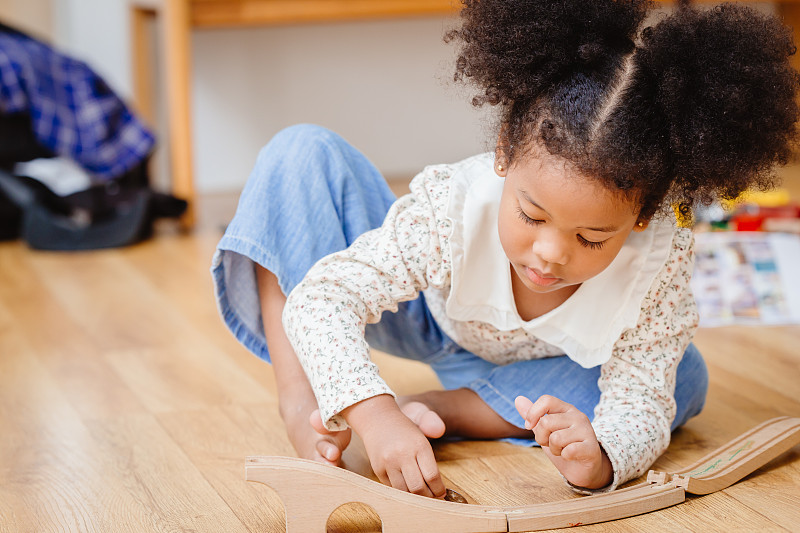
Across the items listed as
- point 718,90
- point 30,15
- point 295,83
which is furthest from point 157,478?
point 30,15

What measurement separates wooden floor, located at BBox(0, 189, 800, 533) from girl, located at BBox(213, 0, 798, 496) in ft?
0.19

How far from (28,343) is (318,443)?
2.23ft

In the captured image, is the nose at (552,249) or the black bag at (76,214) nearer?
the nose at (552,249)

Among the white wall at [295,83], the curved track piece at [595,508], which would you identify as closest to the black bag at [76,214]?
the white wall at [295,83]

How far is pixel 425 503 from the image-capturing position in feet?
2.29

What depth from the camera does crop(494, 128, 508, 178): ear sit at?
782mm

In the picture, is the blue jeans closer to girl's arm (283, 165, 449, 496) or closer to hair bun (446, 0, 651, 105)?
girl's arm (283, 165, 449, 496)

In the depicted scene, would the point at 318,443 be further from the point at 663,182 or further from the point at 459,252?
the point at 663,182

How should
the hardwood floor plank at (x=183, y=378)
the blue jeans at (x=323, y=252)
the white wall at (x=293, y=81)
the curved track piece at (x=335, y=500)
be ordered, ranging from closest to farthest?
the curved track piece at (x=335, y=500), the blue jeans at (x=323, y=252), the hardwood floor plank at (x=183, y=378), the white wall at (x=293, y=81)

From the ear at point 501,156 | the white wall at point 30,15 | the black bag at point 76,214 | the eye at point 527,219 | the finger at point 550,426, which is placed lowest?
the black bag at point 76,214

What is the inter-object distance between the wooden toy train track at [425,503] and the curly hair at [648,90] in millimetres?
228

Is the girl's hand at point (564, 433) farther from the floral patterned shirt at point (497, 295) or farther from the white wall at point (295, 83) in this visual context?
the white wall at point (295, 83)

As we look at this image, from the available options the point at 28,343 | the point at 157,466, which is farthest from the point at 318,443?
the point at 28,343

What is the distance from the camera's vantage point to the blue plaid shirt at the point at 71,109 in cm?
211
